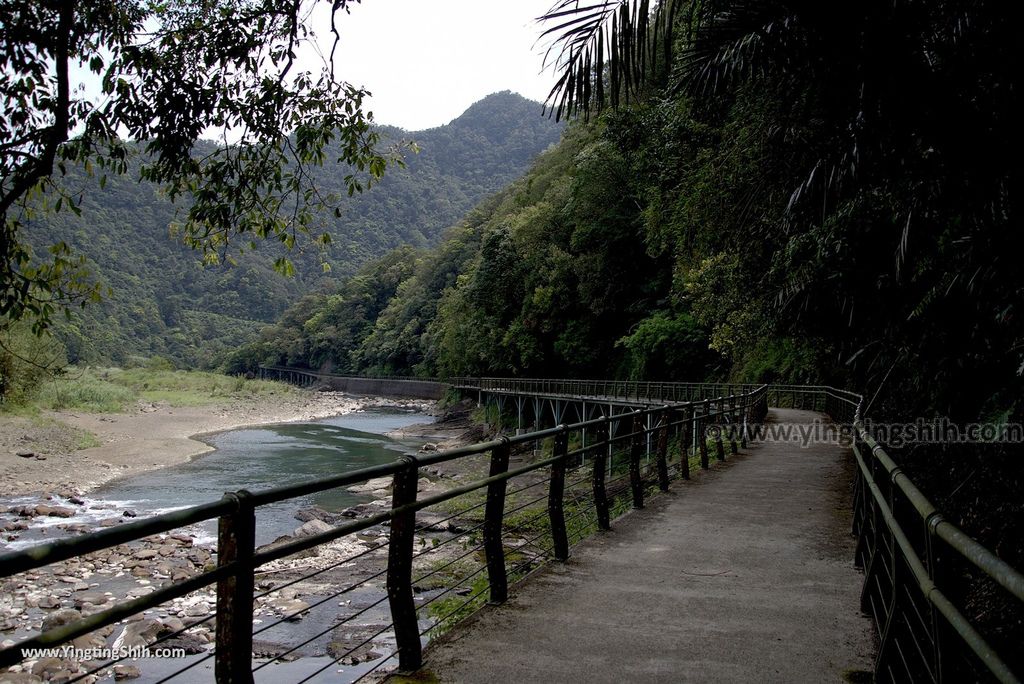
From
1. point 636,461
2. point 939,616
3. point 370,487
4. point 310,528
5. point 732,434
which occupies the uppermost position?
point 939,616

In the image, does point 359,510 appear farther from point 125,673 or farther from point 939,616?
point 939,616

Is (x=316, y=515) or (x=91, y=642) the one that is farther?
(x=316, y=515)

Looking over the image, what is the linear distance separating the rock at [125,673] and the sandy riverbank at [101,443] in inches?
630

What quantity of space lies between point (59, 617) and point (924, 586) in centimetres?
1198

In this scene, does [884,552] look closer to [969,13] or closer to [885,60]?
[885,60]

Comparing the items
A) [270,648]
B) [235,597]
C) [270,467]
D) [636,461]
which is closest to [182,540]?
[270,648]

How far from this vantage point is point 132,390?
61.1 meters

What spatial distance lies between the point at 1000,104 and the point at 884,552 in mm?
3232

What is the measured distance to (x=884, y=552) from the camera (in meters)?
5.10

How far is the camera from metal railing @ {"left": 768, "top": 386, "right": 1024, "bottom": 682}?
1.92 m

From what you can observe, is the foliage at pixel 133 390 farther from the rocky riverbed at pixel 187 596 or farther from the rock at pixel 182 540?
the rocky riverbed at pixel 187 596

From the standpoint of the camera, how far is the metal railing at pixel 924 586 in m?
1.92

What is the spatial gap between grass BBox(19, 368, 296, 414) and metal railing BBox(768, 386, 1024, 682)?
26081 mm

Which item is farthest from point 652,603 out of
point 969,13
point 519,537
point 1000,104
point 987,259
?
point 519,537
